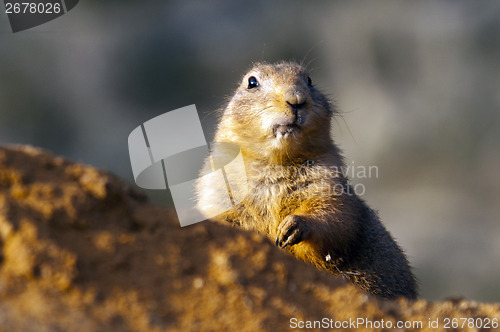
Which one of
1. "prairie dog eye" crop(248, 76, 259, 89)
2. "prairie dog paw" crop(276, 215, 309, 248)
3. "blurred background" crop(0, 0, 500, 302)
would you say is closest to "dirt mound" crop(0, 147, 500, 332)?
"prairie dog paw" crop(276, 215, 309, 248)

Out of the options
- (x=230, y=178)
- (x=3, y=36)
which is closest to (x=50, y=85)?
(x=3, y=36)

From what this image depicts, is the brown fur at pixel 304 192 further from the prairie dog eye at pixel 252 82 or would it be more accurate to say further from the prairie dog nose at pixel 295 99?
the prairie dog eye at pixel 252 82

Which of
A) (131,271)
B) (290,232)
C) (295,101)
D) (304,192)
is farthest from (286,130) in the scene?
(131,271)

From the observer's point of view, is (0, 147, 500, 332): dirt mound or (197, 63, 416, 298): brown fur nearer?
(0, 147, 500, 332): dirt mound

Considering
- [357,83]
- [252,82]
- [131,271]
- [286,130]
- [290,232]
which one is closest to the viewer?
[131,271]

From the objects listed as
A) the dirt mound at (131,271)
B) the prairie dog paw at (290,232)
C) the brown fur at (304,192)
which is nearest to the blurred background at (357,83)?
the brown fur at (304,192)

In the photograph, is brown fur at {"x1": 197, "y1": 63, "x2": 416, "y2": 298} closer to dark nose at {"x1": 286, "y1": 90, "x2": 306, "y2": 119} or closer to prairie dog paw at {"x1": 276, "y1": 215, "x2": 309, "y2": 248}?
dark nose at {"x1": 286, "y1": 90, "x2": 306, "y2": 119}

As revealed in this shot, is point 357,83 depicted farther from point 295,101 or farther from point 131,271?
point 131,271

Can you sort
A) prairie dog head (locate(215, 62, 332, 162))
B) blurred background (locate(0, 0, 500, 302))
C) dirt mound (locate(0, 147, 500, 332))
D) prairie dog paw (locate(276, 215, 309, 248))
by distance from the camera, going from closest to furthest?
dirt mound (locate(0, 147, 500, 332)), prairie dog paw (locate(276, 215, 309, 248)), prairie dog head (locate(215, 62, 332, 162)), blurred background (locate(0, 0, 500, 302))
